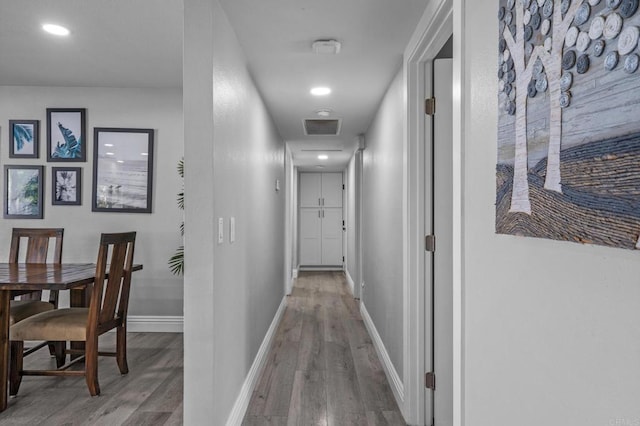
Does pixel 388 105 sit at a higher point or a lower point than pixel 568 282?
higher

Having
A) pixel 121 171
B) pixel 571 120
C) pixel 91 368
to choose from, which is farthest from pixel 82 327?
pixel 571 120

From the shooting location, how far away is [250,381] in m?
2.75

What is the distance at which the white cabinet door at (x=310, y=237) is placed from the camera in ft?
30.4

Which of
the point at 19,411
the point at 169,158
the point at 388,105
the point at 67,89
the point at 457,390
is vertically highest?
the point at 67,89

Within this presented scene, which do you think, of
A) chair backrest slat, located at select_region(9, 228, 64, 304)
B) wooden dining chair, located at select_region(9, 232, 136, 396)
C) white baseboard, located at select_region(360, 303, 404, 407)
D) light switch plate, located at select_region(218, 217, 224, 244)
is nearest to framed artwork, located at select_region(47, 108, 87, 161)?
chair backrest slat, located at select_region(9, 228, 64, 304)

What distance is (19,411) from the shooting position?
99.3 inches

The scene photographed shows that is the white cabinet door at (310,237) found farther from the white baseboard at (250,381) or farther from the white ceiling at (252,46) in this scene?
the white ceiling at (252,46)

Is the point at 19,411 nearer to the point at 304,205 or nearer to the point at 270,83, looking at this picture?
the point at 270,83

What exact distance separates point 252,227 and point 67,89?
2675 millimetres

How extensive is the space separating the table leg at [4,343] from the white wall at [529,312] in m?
2.74

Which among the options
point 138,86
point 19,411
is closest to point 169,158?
point 138,86

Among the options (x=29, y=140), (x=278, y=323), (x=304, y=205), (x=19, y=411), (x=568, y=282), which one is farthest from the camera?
(x=304, y=205)

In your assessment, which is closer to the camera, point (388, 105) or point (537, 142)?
point (537, 142)

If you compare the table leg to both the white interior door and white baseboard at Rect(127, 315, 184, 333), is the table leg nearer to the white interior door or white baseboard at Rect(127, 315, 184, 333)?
white baseboard at Rect(127, 315, 184, 333)
